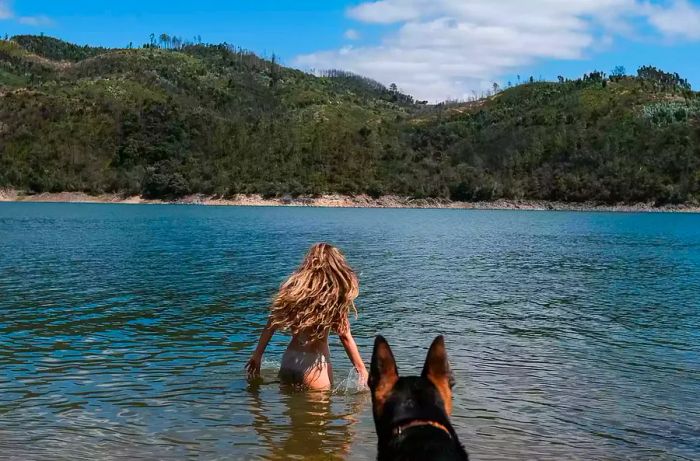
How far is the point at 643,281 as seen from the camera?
31766mm

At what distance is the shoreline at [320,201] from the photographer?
566 feet

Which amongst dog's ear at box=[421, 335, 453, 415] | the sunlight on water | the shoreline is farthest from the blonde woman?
the shoreline

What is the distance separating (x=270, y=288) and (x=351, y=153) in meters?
175

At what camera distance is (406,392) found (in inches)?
148

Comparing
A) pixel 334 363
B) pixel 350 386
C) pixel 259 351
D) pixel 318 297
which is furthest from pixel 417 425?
pixel 334 363

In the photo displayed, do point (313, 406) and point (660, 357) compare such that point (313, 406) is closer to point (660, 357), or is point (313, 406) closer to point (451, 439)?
point (451, 439)

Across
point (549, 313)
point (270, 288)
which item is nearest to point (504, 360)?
point (549, 313)

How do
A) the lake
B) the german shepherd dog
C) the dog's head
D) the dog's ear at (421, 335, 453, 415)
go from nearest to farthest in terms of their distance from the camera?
the german shepherd dog → the dog's head → the dog's ear at (421, 335, 453, 415) → the lake

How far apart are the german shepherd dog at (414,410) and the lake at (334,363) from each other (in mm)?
5094

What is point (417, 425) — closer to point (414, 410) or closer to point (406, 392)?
point (414, 410)

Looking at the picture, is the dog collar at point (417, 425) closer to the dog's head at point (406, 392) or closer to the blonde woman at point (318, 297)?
the dog's head at point (406, 392)

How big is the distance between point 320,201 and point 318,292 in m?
166

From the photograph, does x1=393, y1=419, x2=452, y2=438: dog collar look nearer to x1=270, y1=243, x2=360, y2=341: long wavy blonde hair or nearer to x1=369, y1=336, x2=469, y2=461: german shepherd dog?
x1=369, y1=336, x2=469, y2=461: german shepherd dog

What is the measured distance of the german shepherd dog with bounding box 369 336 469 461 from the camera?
3.50 metres
